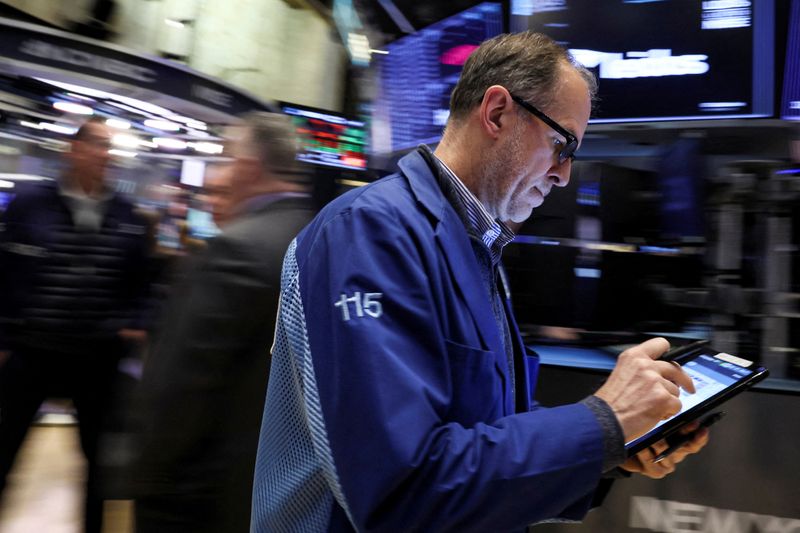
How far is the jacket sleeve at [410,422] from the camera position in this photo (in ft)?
3.11

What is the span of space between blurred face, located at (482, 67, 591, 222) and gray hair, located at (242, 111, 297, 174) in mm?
1114

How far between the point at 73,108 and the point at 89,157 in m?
8.82

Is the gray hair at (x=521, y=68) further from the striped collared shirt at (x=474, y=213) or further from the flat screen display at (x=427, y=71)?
the flat screen display at (x=427, y=71)

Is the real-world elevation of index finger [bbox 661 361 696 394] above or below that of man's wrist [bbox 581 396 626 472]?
above

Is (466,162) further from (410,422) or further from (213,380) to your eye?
(213,380)

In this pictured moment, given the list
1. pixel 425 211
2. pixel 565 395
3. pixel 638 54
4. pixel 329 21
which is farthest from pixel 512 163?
pixel 329 21

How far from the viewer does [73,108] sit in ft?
36.1

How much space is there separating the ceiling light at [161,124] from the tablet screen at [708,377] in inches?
439

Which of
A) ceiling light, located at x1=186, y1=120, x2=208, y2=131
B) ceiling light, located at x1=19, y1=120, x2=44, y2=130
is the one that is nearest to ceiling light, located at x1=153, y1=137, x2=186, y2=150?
ceiling light, located at x1=186, y1=120, x2=208, y2=131

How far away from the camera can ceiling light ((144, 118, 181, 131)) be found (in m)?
11.4

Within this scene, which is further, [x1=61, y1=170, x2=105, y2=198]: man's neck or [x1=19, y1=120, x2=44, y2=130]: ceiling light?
[x1=19, y1=120, x2=44, y2=130]: ceiling light

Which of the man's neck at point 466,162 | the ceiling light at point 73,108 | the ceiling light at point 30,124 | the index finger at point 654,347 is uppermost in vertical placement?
the ceiling light at point 73,108

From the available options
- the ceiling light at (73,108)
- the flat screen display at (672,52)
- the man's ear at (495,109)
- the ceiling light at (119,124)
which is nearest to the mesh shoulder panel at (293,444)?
the man's ear at (495,109)

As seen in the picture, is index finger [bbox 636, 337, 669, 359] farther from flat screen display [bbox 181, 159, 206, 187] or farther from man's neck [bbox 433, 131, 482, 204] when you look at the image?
flat screen display [bbox 181, 159, 206, 187]
